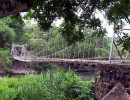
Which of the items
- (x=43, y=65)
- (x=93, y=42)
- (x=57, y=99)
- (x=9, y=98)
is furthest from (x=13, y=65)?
(x=57, y=99)

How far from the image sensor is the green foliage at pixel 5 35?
11.4m

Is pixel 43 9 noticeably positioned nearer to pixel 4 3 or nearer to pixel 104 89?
pixel 4 3

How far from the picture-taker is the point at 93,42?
236 inches

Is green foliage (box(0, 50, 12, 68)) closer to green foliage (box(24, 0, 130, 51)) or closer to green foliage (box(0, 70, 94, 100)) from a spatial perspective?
green foliage (box(0, 70, 94, 100))

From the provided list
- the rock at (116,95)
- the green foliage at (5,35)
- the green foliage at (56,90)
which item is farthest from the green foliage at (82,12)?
the green foliage at (5,35)

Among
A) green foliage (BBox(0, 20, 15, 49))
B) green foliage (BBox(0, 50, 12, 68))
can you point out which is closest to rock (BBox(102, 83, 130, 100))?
green foliage (BBox(0, 50, 12, 68))

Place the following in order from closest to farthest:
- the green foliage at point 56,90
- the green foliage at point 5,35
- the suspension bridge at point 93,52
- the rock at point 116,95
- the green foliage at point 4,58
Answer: the rock at point 116,95
the suspension bridge at point 93,52
the green foliage at point 56,90
the green foliage at point 4,58
the green foliage at point 5,35

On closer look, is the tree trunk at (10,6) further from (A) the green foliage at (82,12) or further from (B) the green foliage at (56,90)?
(B) the green foliage at (56,90)

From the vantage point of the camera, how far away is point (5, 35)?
467 inches

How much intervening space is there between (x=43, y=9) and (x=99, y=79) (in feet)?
6.13

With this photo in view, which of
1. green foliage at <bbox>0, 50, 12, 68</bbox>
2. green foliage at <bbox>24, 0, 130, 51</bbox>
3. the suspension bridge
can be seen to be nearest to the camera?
green foliage at <bbox>24, 0, 130, 51</bbox>

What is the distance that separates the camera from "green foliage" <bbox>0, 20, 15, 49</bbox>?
11.4 metres

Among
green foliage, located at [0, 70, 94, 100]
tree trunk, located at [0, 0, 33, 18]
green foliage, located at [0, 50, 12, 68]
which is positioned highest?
tree trunk, located at [0, 0, 33, 18]

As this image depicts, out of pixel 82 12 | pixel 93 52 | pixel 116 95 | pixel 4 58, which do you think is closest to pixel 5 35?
pixel 4 58
